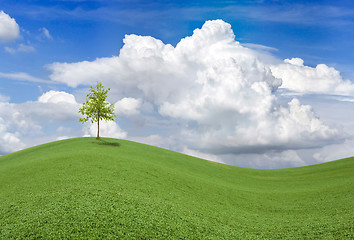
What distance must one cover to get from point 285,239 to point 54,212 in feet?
55.7

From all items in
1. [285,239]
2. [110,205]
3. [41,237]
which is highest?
[110,205]

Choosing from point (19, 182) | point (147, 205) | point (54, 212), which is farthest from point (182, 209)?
point (19, 182)

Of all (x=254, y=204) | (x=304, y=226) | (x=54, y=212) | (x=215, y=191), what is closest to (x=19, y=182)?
(x=54, y=212)

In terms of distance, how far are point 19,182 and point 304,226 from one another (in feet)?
98.9

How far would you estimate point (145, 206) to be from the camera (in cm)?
2056

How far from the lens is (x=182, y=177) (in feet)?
118

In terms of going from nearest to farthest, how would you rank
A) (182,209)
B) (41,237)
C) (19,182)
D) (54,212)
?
(41,237), (54,212), (182,209), (19,182)

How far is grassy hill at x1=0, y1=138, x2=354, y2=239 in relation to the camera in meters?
17.3

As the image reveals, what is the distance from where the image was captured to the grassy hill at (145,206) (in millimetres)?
17297

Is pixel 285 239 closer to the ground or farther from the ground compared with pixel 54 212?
closer to the ground

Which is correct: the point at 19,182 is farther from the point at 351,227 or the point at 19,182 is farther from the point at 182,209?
the point at 351,227

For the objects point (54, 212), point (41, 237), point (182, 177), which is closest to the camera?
point (41, 237)

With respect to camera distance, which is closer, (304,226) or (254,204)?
(304,226)

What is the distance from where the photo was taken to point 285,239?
1989 cm
